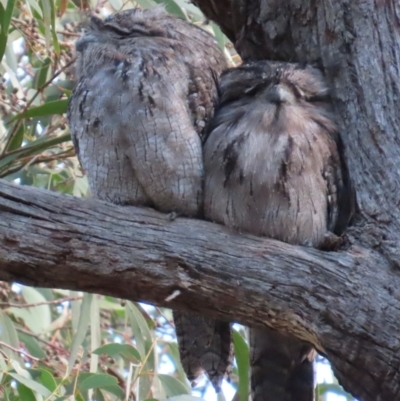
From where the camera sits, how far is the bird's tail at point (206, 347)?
2781 mm

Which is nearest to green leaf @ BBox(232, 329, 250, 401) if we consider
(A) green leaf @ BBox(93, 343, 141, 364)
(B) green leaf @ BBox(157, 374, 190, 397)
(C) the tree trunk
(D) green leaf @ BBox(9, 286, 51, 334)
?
(B) green leaf @ BBox(157, 374, 190, 397)

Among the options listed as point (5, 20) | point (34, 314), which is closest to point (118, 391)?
point (34, 314)

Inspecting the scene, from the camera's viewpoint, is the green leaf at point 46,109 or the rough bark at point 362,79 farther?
the green leaf at point 46,109

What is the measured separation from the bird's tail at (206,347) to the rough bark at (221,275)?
47cm

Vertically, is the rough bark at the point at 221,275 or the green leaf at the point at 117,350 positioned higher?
the rough bark at the point at 221,275

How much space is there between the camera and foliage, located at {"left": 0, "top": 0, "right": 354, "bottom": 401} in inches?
119

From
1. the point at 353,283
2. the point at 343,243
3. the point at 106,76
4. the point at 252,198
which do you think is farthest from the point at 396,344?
the point at 106,76

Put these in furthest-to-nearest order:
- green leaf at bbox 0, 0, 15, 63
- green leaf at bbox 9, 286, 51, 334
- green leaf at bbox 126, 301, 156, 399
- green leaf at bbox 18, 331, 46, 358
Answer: green leaf at bbox 9, 286, 51, 334 → green leaf at bbox 18, 331, 46, 358 → green leaf at bbox 126, 301, 156, 399 → green leaf at bbox 0, 0, 15, 63

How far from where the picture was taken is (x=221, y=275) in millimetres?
2277

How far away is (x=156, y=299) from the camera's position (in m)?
2.31

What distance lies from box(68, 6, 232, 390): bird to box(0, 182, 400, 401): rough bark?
218mm

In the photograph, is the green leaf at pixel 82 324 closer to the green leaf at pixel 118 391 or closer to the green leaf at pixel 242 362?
the green leaf at pixel 118 391

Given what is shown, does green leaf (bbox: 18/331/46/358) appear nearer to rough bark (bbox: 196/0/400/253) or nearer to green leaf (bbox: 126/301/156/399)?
green leaf (bbox: 126/301/156/399)

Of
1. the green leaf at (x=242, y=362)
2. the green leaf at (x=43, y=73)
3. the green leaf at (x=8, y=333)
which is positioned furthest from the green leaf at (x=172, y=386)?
the green leaf at (x=43, y=73)
